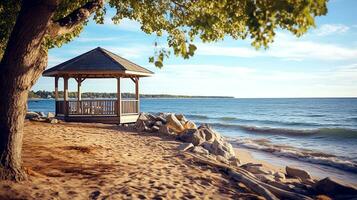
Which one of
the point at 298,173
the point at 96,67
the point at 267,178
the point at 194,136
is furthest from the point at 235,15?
the point at 96,67

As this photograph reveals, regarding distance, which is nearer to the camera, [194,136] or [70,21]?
[70,21]

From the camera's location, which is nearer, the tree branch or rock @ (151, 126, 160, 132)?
the tree branch

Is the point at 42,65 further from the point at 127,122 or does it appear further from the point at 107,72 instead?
the point at 127,122

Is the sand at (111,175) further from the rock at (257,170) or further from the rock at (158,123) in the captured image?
the rock at (158,123)

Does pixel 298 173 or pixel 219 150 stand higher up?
pixel 219 150

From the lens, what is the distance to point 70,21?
7129 millimetres

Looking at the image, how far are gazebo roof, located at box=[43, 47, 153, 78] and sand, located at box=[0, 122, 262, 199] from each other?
7.52 metres

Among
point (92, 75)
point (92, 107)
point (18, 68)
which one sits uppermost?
point (92, 75)

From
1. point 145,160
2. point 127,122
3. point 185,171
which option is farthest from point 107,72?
point 185,171

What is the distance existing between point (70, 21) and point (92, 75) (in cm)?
1431

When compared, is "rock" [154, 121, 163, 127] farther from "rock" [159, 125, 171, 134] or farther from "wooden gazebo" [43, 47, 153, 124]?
"wooden gazebo" [43, 47, 153, 124]

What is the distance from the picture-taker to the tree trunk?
6.13 metres

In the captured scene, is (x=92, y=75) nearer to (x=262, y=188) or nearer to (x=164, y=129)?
(x=164, y=129)

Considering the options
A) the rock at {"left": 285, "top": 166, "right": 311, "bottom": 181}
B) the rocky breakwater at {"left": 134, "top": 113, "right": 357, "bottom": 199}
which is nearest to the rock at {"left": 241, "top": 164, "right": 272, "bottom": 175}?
the rocky breakwater at {"left": 134, "top": 113, "right": 357, "bottom": 199}
